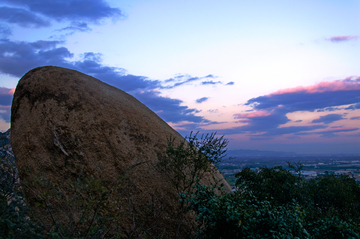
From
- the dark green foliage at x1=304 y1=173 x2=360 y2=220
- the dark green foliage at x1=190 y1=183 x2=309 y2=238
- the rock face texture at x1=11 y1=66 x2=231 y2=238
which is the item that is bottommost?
the dark green foliage at x1=304 y1=173 x2=360 y2=220

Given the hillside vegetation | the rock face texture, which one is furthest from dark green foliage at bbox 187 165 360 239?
the rock face texture

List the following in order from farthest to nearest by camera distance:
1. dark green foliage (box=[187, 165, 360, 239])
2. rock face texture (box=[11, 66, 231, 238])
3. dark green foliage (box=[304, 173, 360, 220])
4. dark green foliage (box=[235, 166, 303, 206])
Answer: dark green foliage (box=[235, 166, 303, 206]) < dark green foliage (box=[304, 173, 360, 220]) < rock face texture (box=[11, 66, 231, 238]) < dark green foliage (box=[187, 165, 360, 239])

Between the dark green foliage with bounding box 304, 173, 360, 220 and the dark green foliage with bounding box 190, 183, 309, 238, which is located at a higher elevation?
the dark green foliage with bounding box 190, 183, 309, 238

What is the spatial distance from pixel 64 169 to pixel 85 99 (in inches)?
133

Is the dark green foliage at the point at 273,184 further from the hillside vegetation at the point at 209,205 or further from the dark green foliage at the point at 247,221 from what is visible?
the dark green foliage at the point at 247,221

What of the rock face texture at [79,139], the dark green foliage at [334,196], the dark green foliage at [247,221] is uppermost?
the rock face texture at [79,139]

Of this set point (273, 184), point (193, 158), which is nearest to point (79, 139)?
point (193, 158)

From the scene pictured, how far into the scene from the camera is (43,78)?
1096 centimetres

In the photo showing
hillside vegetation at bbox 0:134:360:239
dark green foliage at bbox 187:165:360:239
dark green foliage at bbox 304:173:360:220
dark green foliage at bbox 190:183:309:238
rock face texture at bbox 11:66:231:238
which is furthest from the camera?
dark green foliage at bbox 304:173:360:220

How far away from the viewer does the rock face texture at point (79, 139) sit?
360 inches

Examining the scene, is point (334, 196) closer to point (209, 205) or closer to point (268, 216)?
point (268, 216)

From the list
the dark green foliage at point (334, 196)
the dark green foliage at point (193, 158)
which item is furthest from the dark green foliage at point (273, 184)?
the dark green foliage at point (193, 158)

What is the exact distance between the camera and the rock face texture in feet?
30.0

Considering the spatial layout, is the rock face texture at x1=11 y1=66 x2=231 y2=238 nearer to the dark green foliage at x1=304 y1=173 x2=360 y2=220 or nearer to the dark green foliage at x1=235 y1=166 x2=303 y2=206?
the dark green foliage at x1=235 y1=166 x2=303 y2=206
